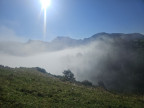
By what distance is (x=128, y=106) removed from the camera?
71.8 ft

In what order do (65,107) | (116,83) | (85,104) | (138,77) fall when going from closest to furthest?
(65,107), (85,104), (138,77), (116,83)

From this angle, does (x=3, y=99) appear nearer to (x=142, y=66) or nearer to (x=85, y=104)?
(x=85, y=104)

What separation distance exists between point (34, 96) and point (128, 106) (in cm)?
1253

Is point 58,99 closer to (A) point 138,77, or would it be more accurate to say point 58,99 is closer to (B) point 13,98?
(B) point 13,98

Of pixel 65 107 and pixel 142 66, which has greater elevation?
pixel 142 66

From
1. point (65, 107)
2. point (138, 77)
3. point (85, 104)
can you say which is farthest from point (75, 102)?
point (138, 77)

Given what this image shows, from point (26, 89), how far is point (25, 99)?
4197 mm

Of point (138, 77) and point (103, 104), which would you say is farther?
point (138, 77)

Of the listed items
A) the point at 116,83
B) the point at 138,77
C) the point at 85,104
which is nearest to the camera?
the point at 85,104

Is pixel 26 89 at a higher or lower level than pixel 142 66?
lower

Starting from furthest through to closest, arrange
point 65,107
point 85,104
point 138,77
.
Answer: point 138,77 → point 85,104 → point 65,107

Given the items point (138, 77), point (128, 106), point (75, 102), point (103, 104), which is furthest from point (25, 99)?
point (138, 77)

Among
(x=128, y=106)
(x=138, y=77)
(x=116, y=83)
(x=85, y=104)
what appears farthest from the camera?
(x=116, y=83)

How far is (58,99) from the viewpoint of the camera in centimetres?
2075
